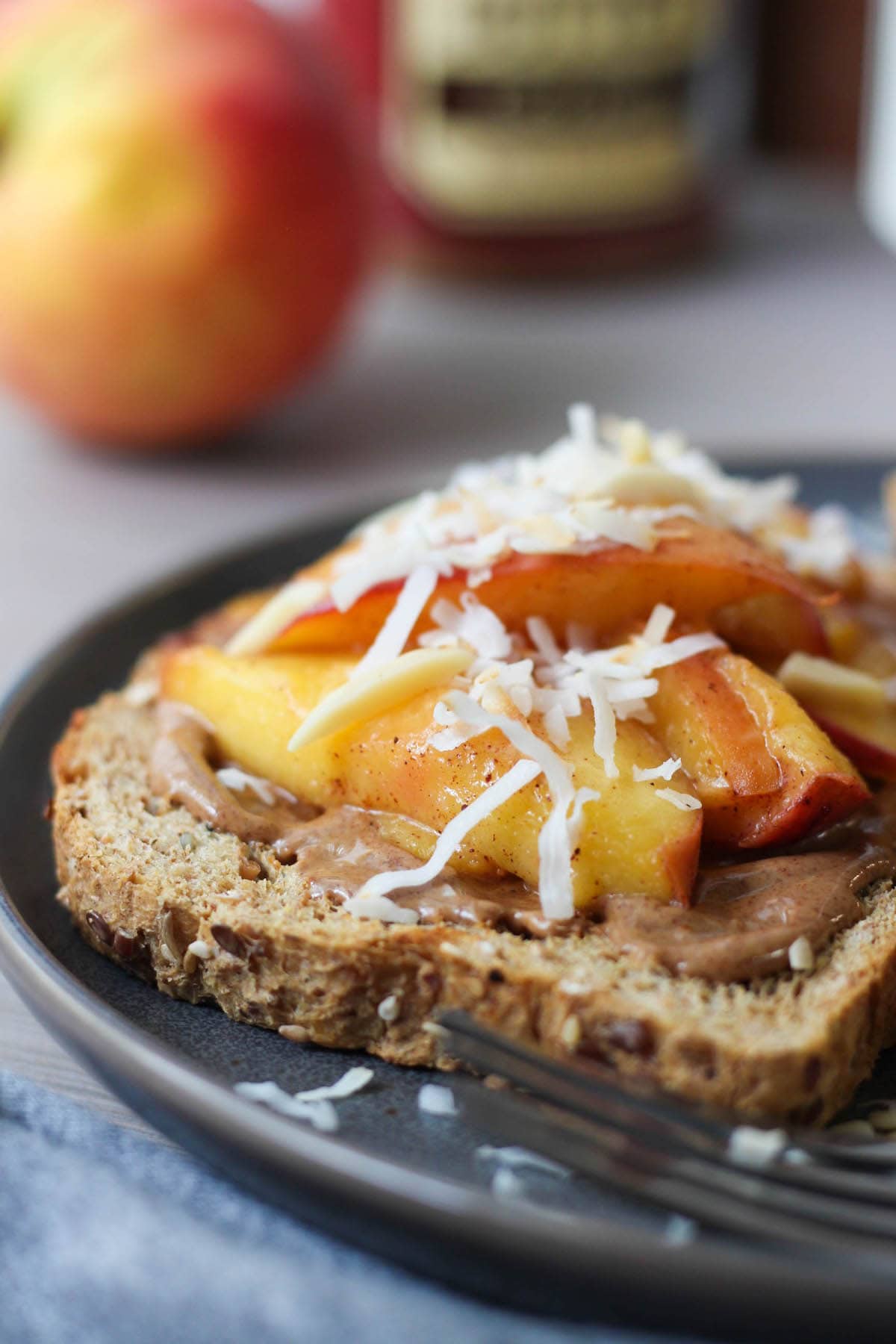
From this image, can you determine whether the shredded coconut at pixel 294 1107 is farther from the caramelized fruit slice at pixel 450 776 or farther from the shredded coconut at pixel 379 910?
the caramelized fruit slice at pixel 450 776

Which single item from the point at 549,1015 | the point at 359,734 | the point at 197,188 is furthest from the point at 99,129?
the point at 549,1015

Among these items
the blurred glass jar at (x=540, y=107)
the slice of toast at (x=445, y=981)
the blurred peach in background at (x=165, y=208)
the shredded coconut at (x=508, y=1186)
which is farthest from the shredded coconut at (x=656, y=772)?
the blurred glass jar at (x=540, y=107)

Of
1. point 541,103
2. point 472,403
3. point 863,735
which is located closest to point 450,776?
point 863,735

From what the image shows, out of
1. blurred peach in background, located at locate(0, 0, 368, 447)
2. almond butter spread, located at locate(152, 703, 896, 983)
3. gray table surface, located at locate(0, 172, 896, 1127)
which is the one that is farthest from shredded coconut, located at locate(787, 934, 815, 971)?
blurred peach in background, located at locate(0, 0, 368, 447)

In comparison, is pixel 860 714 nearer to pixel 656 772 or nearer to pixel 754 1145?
pixel 656 772

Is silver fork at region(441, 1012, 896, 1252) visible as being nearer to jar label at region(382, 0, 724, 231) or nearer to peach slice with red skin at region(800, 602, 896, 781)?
peach slice with red skin at region(800, 602, 896, 781)

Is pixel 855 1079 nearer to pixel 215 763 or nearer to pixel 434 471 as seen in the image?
pixel 215 763
